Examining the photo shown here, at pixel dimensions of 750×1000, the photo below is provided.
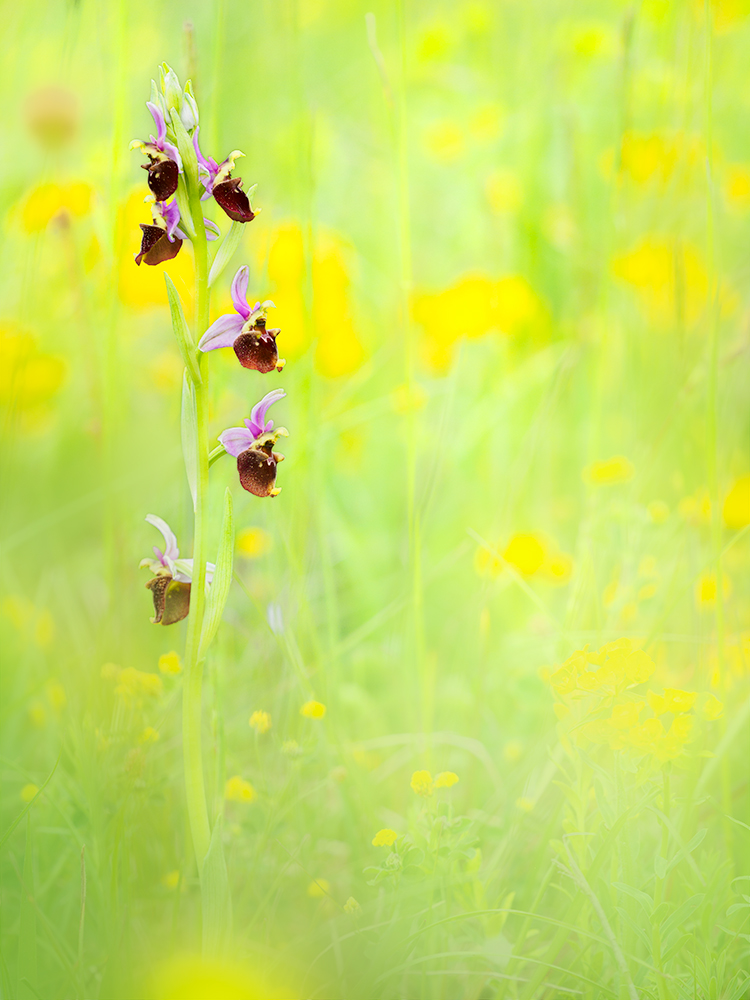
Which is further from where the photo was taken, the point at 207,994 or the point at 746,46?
the point at 746,46

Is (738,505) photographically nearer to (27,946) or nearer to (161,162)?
(161,162)

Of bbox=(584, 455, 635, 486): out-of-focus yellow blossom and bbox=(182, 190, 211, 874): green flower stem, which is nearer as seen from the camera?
bbox=(182, 190, 211, 874): green flower stem

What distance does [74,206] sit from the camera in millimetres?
1504

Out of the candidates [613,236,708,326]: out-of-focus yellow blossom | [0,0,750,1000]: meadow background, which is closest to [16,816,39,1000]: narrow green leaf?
[0,0,750,1000]: meadow background

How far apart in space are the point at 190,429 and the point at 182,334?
10 cm

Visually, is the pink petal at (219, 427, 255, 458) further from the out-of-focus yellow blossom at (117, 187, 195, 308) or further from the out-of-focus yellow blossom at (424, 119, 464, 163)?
the out-of-focus yellow blossom at (424, 119, 464, 163)

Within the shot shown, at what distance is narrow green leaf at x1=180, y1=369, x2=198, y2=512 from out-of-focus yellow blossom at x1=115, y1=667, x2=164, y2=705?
0.33 meters

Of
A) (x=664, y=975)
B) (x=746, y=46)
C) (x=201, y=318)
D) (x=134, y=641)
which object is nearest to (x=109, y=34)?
(x=201, y=318)

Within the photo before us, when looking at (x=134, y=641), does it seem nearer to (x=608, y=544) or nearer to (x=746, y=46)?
(x=608, y=544)

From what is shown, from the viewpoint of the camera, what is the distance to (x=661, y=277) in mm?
1785

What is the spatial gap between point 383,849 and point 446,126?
1.88m

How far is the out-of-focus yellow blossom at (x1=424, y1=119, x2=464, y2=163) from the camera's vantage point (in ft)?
6.88

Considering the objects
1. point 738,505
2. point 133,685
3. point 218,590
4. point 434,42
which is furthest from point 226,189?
point 434,42

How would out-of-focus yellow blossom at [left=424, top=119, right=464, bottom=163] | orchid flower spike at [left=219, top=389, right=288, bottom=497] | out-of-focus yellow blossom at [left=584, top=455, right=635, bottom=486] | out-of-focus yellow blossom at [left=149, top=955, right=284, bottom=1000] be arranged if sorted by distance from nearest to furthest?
1. out-of-focus yellow blossom at [left=149, top=955, right=284, bottom=1000]
2. orchid flower spike at [left=219, top=389, right=288, bottom=497]
3. out-of-focus yellow blossom at [left=584, top=455, right=635, bottom=486]
4. out-of-focus yellow blossom at [left=424, top=119, right=464, bottom=163]
